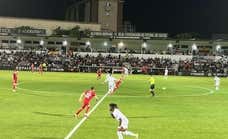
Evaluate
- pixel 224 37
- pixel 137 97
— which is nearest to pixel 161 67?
pixel 224 37

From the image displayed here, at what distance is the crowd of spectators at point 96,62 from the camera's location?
96.1 metres

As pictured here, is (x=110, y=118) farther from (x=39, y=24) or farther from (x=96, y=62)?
(x=39, y=24)

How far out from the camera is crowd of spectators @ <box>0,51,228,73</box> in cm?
9606

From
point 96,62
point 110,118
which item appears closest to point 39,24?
point 96,62

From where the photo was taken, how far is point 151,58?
346 ft

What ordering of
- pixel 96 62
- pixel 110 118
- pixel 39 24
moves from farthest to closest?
pixel 39 24 < pixel 96 62 < pixel 110 118

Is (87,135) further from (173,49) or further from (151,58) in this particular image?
(173,49)

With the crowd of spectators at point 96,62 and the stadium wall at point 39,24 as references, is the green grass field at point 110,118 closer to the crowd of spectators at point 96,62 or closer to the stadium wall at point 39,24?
the crowd of spectators at point 96,62

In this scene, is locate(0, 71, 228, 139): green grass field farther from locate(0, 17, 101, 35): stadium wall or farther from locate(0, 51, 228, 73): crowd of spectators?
locate(0, 17, 101, 35): stadium wall

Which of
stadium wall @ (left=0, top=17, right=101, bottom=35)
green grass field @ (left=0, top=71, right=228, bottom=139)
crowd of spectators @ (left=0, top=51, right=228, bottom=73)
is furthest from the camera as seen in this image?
stadium wall @ (left=0, top=17, right=101, bottom=35)

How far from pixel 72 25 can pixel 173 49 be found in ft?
107

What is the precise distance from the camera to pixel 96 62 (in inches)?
3930

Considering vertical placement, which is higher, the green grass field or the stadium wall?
the stadium wall

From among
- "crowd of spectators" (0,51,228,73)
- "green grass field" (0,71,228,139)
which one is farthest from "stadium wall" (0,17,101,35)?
"green grass field" (0,71,228,139)
